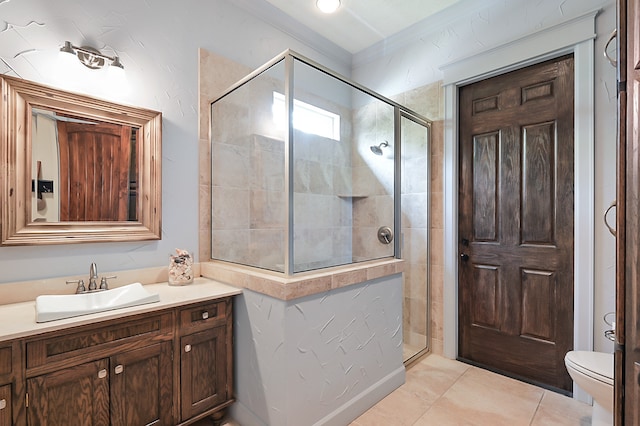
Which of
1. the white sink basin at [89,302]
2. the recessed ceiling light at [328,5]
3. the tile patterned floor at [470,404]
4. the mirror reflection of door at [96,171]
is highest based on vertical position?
the recessed ceiling light at [328,5]

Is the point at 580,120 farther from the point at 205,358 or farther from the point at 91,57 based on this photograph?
the point at 91,57

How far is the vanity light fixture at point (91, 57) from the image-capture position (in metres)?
1.71

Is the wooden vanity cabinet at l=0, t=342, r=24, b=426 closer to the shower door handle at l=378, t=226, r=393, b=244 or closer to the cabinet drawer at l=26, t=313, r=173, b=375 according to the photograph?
the cabinet drawer at l=26, t=313, r=173, b=375

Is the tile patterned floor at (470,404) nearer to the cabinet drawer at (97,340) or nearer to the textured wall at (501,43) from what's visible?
the textured wall at (501,43)

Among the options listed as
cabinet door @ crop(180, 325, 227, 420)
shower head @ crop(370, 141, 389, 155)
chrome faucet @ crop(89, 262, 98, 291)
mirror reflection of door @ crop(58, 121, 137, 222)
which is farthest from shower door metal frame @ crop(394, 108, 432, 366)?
chrome faucet @ crop(89, 262, 98, 291)

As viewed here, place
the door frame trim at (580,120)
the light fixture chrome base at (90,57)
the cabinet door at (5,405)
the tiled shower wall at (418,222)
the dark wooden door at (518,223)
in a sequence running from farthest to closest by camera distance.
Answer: the tiled shower wall at (418,222), the dark wooden door at (518,223), the door frame trim at (580,120), the light fixture chrome base at (90,57), the cabinet door at (5,405)

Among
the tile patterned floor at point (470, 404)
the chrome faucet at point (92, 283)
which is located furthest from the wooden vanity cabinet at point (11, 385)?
the tile patterned floor at point (470, 404)

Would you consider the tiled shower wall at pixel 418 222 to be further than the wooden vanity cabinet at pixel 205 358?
Yes

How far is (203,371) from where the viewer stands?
174cm

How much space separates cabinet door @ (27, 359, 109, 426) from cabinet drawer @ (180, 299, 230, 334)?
0.37 meters

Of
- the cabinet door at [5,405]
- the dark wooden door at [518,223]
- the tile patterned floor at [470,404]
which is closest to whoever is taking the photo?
the cabinet door at [5,405]

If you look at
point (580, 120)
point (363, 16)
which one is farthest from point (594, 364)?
point (363, 16)

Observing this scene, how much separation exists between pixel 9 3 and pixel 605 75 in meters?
3.36

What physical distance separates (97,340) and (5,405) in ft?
1.09
